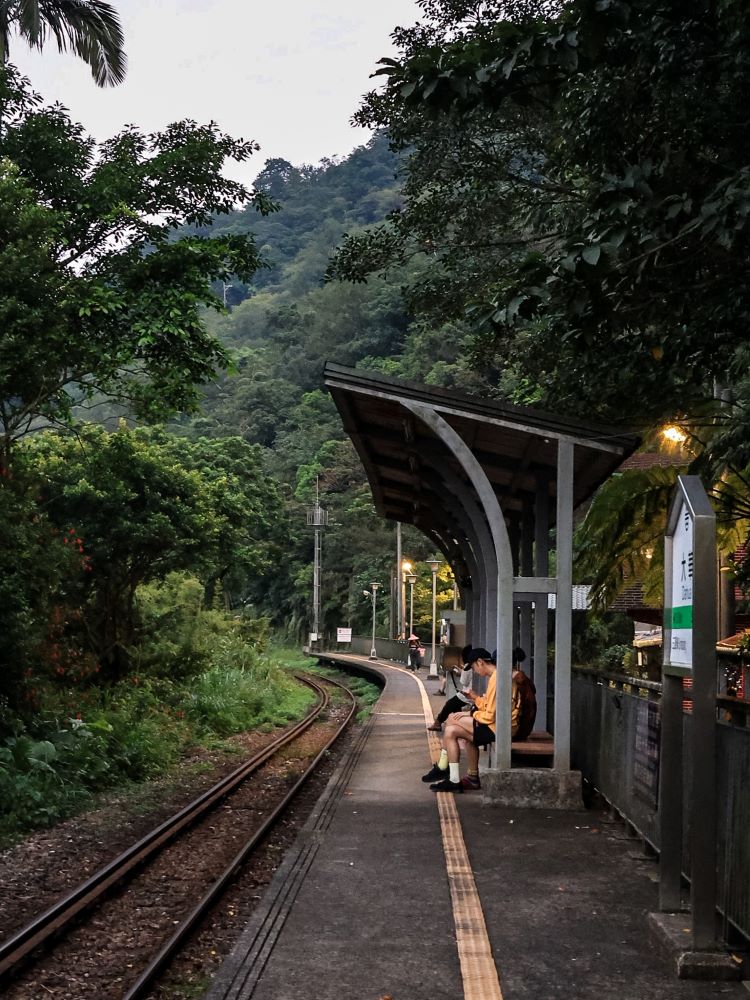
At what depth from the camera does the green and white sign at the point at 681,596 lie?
5477 millimetres

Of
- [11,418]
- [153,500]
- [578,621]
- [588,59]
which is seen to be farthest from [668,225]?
[578,621]

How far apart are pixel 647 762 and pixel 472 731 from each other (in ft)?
11.9

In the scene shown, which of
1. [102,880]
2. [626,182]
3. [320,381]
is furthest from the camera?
[320,381]

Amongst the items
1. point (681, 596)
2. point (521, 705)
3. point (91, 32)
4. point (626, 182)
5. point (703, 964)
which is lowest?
point (703, 964)

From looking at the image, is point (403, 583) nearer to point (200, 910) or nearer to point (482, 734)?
point (482, 734)

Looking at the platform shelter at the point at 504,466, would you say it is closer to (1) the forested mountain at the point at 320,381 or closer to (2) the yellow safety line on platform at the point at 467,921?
Result: (2) the yellow safety line on platform at the point at 467,921

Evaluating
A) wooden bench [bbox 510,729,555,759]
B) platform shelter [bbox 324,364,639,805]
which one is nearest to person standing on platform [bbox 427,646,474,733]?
platform shelter [bbox 324,364,639,805]

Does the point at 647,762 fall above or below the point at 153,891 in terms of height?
above

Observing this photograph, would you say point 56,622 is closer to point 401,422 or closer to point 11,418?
point 11,418

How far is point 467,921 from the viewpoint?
6387mm

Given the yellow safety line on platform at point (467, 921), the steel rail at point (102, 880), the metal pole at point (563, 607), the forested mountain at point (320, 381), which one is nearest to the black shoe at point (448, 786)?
the yellow safety line on platform at point (467, 921)

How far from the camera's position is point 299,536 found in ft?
255

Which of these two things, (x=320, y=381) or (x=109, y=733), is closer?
(x=109, y=733)

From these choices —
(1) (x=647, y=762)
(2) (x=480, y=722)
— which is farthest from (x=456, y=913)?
(2) (x=480, y=722)
